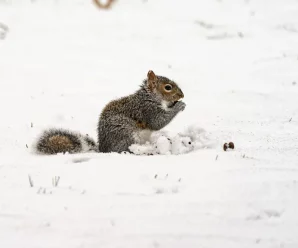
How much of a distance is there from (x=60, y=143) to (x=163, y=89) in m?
1.46

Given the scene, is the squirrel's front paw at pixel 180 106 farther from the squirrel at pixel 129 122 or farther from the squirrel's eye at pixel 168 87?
the squirrel's eye at pixel 168 87

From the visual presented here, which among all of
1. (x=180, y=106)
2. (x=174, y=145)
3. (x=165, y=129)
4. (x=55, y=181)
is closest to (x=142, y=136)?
(x=174, y=145)

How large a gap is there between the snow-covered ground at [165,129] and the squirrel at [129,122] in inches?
15.9

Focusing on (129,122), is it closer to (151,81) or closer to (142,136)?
(142,136)

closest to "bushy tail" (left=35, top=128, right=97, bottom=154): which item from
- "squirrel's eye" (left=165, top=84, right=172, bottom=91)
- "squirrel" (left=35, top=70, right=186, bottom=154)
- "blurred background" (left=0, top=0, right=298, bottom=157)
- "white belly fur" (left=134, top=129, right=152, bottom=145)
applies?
"squirrel" (left=35, top=70, right=186, bottom=154)

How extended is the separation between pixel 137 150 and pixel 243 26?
8.05m

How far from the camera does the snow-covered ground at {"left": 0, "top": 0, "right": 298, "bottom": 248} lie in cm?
376

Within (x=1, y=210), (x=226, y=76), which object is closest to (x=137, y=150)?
(x=1, y=210)

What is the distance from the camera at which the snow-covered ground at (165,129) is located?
3.76 metres

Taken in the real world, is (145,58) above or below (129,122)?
above

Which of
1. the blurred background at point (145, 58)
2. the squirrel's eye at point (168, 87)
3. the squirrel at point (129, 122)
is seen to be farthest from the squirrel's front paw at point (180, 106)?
the blurred background at point (145, 58)

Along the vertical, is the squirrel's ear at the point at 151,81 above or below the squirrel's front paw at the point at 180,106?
above

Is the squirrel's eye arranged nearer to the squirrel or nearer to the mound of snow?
the squirrel

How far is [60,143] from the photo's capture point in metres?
5.64
